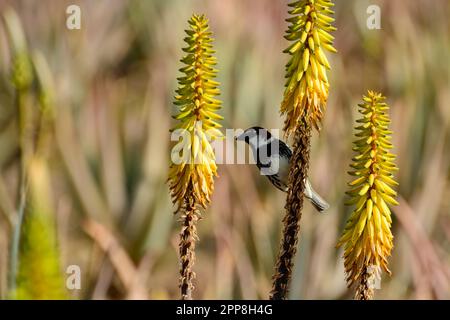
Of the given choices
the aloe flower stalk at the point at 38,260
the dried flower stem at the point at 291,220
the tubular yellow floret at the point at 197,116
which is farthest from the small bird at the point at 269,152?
the aloe flower stalk at the point at 38,260

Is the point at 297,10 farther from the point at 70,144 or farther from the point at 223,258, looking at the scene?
the point at 70,144

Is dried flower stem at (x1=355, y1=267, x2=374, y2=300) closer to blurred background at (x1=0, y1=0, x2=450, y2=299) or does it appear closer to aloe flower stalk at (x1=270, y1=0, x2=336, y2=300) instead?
aloe flower stalk at (x1=270, y1=0, x2=336, y2=300)

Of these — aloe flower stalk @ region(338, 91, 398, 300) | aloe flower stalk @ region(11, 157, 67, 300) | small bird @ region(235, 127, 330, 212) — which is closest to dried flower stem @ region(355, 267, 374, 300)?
aloe flower stalk @ region(338, 91, 398, 300)

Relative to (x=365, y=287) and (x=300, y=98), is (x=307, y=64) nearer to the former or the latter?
(x=300, y=98)

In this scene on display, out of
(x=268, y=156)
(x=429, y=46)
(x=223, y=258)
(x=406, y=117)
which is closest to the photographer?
(x=268, y=156)

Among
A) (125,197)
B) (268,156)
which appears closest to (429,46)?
(125,197)

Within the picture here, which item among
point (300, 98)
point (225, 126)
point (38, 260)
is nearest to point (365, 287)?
point (300, 98)
